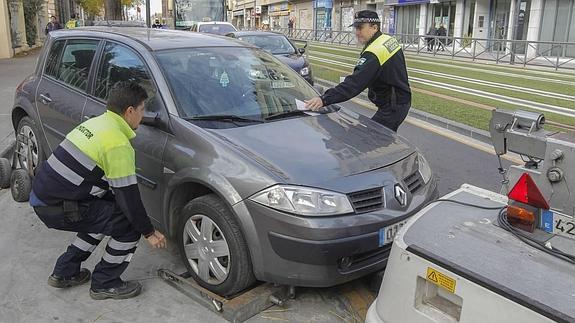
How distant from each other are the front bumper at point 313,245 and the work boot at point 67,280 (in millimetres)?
1328

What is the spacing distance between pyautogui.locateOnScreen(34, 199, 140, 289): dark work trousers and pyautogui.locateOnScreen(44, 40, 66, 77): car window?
2.28 meters

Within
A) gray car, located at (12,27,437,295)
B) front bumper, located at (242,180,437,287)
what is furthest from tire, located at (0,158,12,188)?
front bumper, located at (242,180,437,287)

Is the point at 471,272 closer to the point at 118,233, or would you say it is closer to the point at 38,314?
the point at 118,233

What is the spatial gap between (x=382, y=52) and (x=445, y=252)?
110 inches

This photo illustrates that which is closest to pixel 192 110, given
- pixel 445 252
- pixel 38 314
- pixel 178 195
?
pixel 178 195

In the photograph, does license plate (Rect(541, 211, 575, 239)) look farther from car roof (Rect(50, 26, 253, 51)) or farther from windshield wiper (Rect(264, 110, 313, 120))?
car roof (Rect(50, 26, 253, 51))

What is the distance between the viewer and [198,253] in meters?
3.47

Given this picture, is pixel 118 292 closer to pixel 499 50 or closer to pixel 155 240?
pixel 155 240

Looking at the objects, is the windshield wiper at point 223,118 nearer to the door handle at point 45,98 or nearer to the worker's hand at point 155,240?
the worker's hand at point 155,240

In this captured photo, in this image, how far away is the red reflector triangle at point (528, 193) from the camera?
218cm

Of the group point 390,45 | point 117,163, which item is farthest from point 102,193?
point 390,45

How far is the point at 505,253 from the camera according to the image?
215cm

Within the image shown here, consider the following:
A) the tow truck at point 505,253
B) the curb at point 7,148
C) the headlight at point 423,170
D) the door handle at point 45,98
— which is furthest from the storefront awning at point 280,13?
the tow truck at point 505,253

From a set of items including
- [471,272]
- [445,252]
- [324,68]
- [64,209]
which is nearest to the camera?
[471,272]
